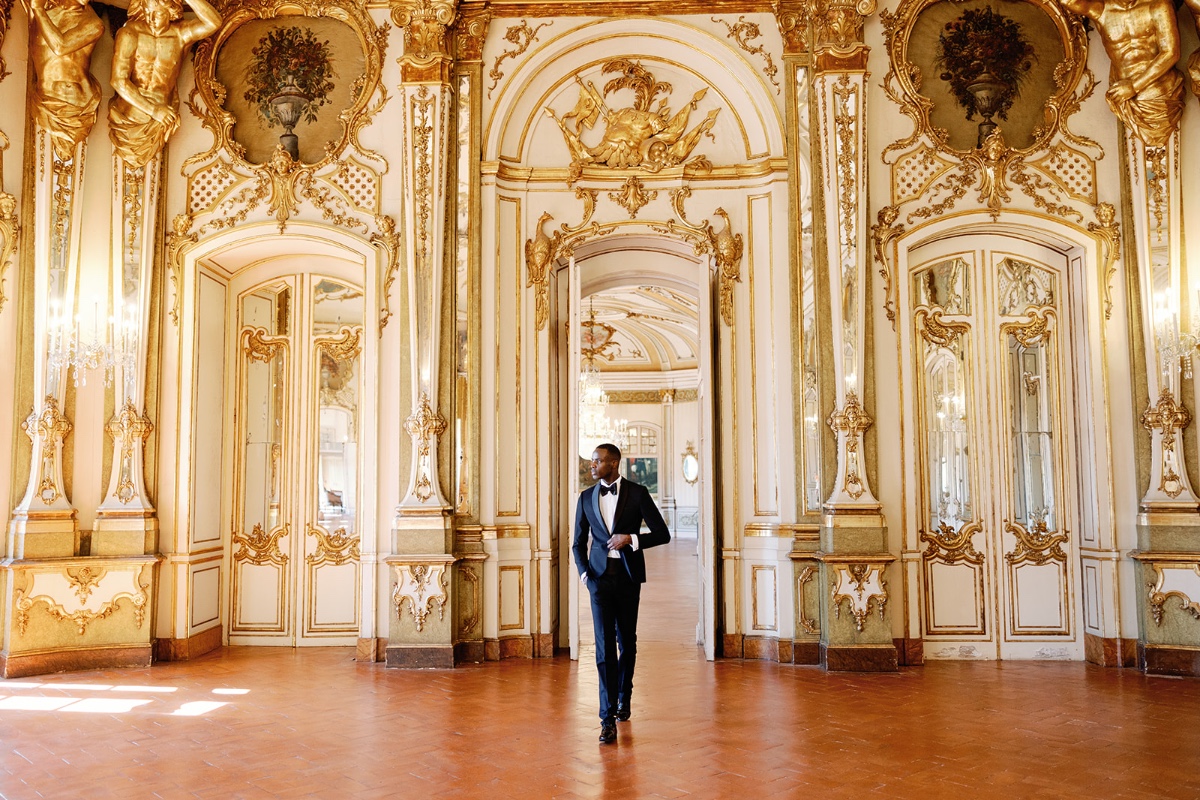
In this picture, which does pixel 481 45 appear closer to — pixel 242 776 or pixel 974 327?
pixel 974 327

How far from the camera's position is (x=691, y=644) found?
8039 millimetres

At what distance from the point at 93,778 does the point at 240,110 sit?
5399mm

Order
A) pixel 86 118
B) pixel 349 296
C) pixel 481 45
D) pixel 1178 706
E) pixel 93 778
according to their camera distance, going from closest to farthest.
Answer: pixel 93 778
pixel 1178 706
pixel 86 118
pixel 481 45
pixel 349 296

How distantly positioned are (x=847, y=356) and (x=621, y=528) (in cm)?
292

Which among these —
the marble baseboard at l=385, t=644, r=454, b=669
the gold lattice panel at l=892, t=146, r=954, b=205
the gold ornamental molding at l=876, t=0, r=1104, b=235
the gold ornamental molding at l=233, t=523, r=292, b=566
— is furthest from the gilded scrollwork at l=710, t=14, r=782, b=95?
the gold ornamental molding at l=233, t=523, r=292, b=566

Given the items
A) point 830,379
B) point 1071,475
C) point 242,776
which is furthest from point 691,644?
point 242,776

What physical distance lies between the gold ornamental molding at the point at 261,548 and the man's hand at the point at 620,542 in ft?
13.5

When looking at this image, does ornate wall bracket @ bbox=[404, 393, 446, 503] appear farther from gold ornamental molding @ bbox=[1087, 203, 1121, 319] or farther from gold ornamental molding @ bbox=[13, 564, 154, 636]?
gold ornamental molding @ bbox=[1087, 203, 1121, 319]

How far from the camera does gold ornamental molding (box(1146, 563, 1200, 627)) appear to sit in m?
6.79

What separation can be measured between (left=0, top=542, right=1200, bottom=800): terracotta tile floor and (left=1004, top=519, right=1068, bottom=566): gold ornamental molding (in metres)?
0.79

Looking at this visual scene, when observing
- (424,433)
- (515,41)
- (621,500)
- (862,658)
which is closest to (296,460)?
(424,433)

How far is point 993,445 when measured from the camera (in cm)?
757

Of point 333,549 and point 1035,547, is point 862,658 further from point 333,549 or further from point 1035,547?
point 333,549

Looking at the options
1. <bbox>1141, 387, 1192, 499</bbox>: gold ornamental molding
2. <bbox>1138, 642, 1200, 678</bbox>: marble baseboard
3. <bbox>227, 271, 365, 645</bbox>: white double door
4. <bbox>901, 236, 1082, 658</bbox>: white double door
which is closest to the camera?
<bbox>1138, 642, 1200, 678</bbox>: marble baseboard
